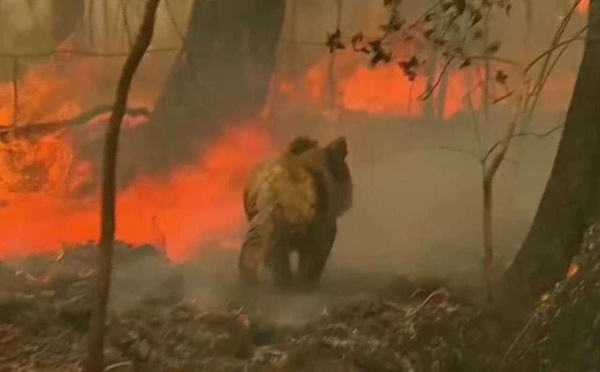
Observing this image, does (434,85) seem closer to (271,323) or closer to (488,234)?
(488,234)

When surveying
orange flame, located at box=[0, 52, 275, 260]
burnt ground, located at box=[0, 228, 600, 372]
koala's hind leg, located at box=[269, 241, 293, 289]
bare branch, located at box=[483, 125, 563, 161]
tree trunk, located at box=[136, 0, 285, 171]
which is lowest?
A: burnt ground, located at box=[0, 228, 600, 372]

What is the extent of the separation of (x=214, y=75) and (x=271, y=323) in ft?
1.64

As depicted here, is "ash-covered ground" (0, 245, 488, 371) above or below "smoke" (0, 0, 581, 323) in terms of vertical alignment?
below

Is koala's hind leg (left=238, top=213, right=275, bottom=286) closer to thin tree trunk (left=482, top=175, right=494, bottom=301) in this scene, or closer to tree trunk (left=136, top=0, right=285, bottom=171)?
tree trunk (left=136, top=0, right=285, bottom=171)

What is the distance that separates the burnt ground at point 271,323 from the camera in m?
2.08

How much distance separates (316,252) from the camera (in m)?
2.13

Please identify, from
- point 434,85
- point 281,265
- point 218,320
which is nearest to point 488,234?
point 434,85

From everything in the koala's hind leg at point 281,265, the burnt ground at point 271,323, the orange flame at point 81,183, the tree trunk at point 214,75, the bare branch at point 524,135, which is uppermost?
the tree trunk at point 214,75

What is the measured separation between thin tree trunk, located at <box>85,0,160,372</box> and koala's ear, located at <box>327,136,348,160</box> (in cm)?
41

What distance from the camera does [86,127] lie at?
2102mm

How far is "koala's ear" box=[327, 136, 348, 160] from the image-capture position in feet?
6.99

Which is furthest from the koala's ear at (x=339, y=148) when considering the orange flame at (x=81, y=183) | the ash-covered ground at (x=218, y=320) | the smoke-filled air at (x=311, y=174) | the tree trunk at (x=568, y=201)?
the tree trunk at (x=568, y=201)

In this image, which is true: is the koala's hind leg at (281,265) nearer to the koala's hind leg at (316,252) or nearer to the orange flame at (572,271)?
the koala's hind leg at (316,252)

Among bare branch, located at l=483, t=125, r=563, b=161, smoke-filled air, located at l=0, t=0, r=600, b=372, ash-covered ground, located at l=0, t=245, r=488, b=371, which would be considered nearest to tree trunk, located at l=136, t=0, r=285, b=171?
smoke-filled air, located at l=0, t=0, r=600, b=372
